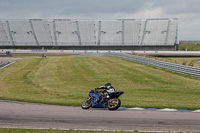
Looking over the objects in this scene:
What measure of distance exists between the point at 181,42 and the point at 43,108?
92263 millimetres

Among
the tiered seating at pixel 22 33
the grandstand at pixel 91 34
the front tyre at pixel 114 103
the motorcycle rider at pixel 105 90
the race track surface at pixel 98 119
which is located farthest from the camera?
the tiered seating at pixel 22 33

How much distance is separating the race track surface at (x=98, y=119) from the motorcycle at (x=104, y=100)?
31cm

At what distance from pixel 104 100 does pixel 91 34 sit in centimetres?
8096

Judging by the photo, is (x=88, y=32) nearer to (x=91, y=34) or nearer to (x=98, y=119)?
(x=91, y=34)

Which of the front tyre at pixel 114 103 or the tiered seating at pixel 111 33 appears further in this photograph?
the tiered seating at pixel 111 33

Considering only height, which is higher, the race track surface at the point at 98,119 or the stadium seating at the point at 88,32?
the stadium seating at the point at 88,32

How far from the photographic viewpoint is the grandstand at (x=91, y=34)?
286 ft

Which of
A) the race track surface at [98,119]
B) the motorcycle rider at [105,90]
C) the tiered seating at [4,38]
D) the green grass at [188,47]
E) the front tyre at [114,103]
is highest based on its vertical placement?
the tiered seating at [4,38]

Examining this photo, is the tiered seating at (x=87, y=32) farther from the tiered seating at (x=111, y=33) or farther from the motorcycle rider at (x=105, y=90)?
the motorcycle rider at (x=105, y=90)

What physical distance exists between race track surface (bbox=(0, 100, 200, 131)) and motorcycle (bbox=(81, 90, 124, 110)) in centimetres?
31

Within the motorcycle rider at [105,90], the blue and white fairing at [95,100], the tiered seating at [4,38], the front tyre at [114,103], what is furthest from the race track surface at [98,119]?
the tiered seating at [4,38]

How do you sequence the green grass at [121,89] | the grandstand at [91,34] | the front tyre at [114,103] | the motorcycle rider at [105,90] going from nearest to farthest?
the front tyre at [114,103] < the motorcycle rider at [105,90] < the green grass at [121,89] < the grandstand at [91,34]

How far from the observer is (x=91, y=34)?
90.8 meters

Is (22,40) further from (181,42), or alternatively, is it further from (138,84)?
(138,84)
